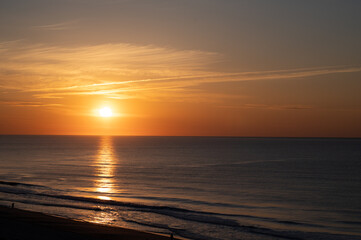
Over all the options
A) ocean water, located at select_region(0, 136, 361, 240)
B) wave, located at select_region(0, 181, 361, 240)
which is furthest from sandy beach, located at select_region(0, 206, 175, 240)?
wave, located at select_region(0, 181, 361, 240)

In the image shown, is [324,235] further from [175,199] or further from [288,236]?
[175,199]

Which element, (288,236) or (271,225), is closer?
(288,236)

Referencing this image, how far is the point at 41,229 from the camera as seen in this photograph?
20.8 m

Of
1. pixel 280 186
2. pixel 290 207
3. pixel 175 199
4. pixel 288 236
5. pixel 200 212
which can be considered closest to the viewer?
pixel 288 236

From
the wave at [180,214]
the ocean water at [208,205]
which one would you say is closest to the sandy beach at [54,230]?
the ocean water at [208,205]

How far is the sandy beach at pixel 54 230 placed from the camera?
19.3 metres

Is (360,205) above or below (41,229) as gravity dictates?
above

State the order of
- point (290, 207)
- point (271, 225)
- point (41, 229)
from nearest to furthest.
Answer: point (41, 229)
point (271, 225)
point (290, 207)

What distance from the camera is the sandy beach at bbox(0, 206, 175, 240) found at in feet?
63.3

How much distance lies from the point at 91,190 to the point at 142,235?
2183 centimetres

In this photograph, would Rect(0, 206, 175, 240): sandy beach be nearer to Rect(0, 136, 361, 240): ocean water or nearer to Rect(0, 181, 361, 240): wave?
Rect(0, 136, 361, 240): ocean water

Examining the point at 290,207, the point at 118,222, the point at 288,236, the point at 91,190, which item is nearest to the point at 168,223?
the point at 118,222

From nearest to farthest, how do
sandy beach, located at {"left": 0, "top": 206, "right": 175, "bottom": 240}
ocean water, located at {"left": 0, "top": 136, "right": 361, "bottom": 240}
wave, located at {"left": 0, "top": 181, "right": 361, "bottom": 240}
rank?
sandy beach, located at {"left": 0, "top": 206, "right": 175, "bottom": 240} < wave, located at {"left": 0, "top": 181, "right": 361, "bottom": 240} < ocean water, located at {"left": 0, "top": 136, "right": 361, "bottom": 240}

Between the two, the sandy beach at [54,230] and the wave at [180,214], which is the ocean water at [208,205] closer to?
the wave at [180,214]
